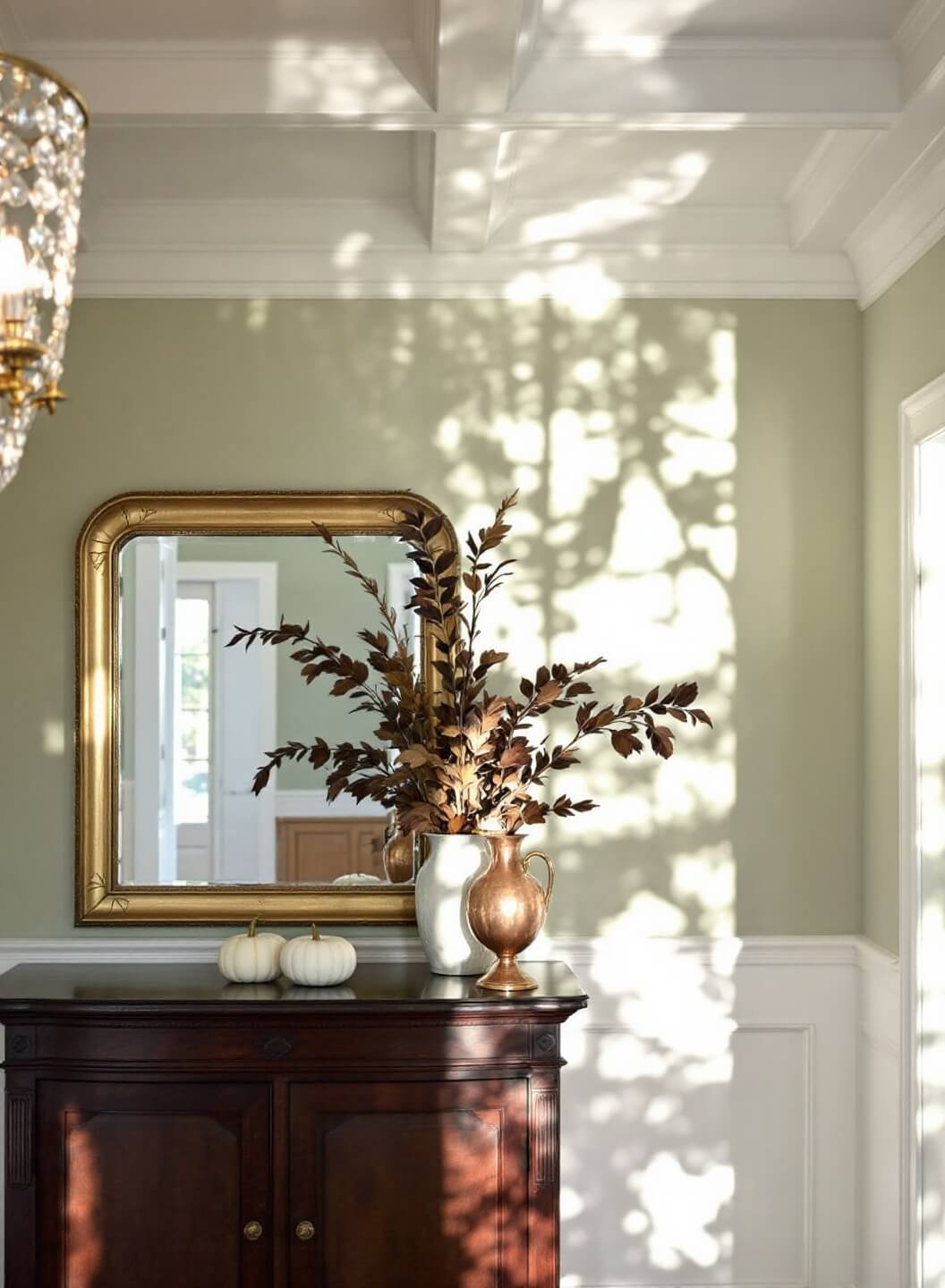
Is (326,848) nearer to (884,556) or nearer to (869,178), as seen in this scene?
(884,556)

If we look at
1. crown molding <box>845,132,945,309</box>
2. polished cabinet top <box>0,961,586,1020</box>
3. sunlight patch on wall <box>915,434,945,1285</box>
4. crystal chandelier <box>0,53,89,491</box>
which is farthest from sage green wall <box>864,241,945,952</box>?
crystal chandelier <box>0,53,89,491</box>

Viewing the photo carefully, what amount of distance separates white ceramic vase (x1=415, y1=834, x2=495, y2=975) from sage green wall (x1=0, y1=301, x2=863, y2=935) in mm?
381

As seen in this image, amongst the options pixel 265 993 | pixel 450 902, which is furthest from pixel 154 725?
pixel 450 902

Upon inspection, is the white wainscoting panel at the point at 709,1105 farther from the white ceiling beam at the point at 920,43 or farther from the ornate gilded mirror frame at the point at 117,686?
the white ceiling beam at the point at 920,43

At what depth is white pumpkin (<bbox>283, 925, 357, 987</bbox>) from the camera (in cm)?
307

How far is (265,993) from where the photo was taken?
301 cm

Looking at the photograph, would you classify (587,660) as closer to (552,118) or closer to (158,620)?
(158,620)

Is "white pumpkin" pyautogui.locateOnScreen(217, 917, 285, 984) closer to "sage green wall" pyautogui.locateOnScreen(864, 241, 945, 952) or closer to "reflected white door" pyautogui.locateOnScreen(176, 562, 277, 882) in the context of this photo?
"reflected white door" pyautogui.locateOnScreen(176, 562, 277, 882)

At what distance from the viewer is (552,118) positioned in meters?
2.63

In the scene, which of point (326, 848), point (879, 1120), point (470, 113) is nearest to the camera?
point (470, 113)

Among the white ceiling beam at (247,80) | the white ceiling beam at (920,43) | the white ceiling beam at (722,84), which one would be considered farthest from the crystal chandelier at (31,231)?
the white ceiling beam at (920,43)

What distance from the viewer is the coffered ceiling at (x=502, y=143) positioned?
2521 millimetres

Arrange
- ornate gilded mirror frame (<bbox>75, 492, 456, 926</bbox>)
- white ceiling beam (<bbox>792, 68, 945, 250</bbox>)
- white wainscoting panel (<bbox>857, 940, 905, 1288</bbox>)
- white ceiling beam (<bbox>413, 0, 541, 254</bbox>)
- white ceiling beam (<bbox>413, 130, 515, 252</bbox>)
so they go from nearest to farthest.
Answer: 1. white ceiling beam (<bbox>413, 0, 541, 254</bbox>)
2. white ceiling beam (<bbox>792, 68, 945, 250</bbox>)
3. white ceiling beam (<bbox>413, 130, 515, 252</bbox>)
4. white wainscoting panel (<bbox>857, 940, 905, 1288</bbox>)
5. ornate gilded mirror frame (<bbox>75, 492, 456, 926</bbox>)

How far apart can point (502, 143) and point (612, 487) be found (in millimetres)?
970
